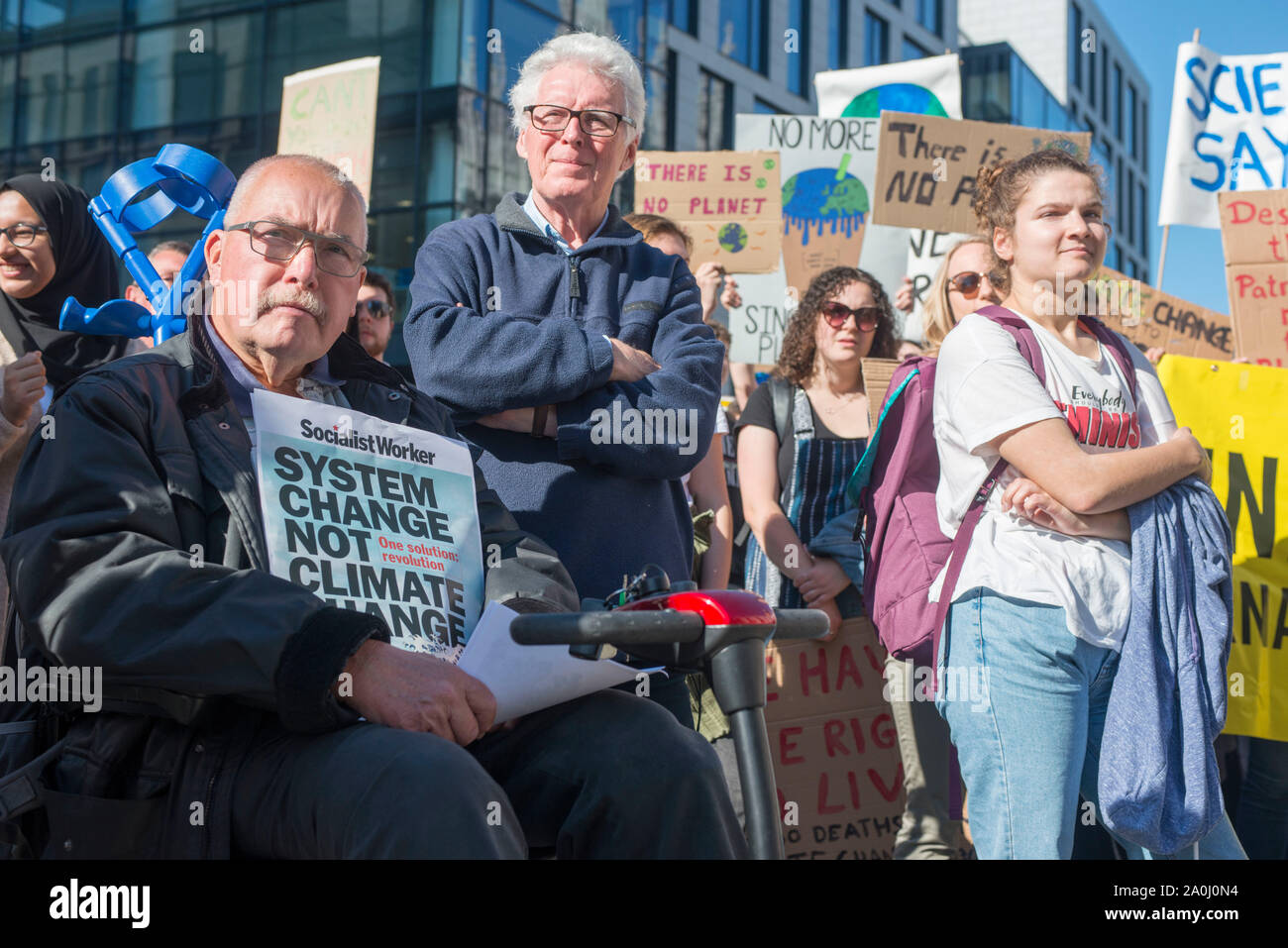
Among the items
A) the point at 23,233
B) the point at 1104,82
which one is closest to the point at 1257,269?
the point at 23,233

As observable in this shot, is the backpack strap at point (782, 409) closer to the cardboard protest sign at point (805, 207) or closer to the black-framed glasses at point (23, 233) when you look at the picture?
the black-framed glasses at point (23, 233)

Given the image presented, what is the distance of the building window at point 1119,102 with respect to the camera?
147 feet

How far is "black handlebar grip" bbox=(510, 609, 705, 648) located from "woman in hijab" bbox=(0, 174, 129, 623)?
10.3ft

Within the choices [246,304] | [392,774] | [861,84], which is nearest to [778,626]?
[392,774]

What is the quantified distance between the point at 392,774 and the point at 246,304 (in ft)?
3.22

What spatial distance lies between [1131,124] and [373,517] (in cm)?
5005

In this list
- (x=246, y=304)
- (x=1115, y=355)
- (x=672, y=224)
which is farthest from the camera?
(x=672, y=224)

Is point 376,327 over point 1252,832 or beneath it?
over

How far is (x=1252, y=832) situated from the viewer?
4117 millimetres

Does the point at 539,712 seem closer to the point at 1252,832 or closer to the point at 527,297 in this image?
the point at 527,297

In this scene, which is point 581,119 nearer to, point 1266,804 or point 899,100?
point 1266,804

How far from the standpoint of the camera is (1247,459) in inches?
169

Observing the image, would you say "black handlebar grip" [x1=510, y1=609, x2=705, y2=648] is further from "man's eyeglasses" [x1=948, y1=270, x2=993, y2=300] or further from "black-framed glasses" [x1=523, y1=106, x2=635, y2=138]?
"man's eyeglasses" [x1=948, y1=270, x2=993, y2=300]

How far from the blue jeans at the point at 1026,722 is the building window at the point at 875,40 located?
2598 cm
